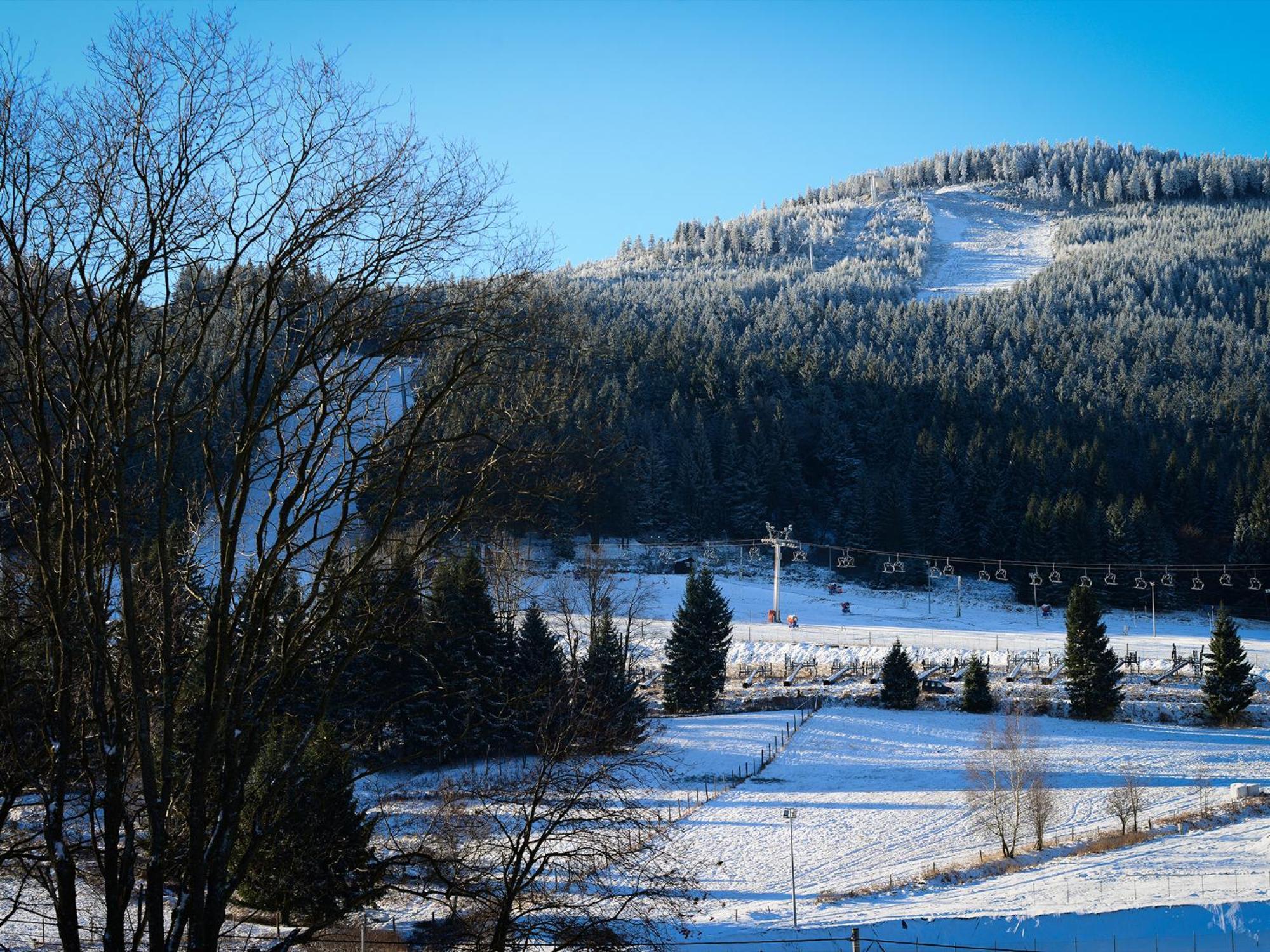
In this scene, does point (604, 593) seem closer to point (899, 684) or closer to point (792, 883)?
point (899, 684)

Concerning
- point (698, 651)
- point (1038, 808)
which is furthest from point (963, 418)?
point (1038, 808)

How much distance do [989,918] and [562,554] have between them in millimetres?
44765

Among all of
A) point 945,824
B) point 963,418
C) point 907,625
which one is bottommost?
point 945,824

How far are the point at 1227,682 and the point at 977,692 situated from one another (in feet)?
30.8

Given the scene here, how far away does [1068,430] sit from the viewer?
291 ft

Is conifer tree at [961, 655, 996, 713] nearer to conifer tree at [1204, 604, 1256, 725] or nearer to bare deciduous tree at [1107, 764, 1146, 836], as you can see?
conifer tree at [1204, 604, 1256, 725]

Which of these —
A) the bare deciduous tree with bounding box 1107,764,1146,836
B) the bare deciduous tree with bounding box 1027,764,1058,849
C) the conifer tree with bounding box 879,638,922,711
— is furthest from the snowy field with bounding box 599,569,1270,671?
the bare deciduous tree with bounding box 1027,764,1058,849

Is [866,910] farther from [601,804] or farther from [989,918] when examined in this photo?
[601,804]

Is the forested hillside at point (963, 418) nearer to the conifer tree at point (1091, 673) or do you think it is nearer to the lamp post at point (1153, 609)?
the lamp post at point (1153, 609)

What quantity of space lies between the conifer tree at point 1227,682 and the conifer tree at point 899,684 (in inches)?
432

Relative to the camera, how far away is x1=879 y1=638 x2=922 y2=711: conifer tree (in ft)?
128

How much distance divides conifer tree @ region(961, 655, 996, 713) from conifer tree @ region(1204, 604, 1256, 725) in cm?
820

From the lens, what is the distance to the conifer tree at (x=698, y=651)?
4041cm

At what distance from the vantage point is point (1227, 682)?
37.7 metres
